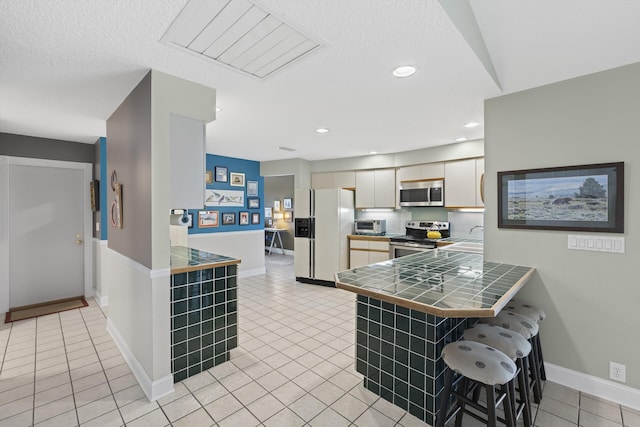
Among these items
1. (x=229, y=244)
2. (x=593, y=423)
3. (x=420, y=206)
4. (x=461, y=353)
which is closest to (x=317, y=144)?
(x=420, y=206)

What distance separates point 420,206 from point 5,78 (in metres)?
4.87

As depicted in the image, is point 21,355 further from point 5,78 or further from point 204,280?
point 5,78

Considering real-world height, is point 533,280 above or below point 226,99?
below

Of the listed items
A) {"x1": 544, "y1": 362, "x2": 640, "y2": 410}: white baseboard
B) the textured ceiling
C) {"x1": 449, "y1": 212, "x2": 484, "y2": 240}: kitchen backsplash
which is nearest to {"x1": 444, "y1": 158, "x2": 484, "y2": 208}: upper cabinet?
{"x1": 449, "y1": 212, "x2": 484, "y2": 240}: kitchen backsplash

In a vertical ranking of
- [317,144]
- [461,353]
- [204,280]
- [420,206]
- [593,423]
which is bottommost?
[593,423]

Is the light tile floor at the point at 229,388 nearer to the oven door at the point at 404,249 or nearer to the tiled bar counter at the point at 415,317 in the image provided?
the tiled bar counter at the point at 415,317

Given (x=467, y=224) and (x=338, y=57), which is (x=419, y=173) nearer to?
(x=467, y=224)

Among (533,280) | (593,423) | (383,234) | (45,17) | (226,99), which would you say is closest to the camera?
(45,17)

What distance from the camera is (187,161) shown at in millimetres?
2354

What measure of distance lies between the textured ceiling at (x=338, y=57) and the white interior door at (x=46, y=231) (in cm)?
124

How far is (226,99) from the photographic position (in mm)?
2611

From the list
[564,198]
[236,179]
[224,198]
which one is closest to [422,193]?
[564,198]

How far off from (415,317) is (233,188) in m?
4.53

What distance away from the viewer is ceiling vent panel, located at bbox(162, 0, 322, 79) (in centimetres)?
147
